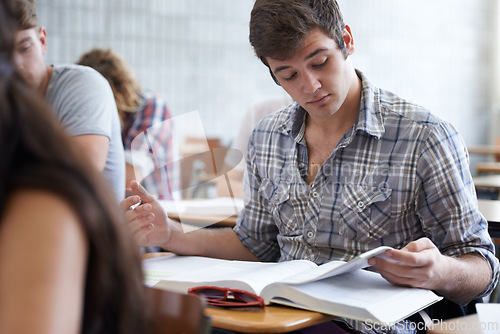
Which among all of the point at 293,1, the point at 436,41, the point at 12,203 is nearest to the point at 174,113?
the point at 436,41

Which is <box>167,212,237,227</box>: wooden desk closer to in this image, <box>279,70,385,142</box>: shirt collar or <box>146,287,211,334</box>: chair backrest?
<box>279,70,385,142</box>: shirt collar

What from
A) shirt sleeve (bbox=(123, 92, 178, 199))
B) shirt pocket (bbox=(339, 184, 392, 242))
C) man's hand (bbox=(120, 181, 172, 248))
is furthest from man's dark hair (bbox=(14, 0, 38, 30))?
shirt pocket (bbox=(339, 184, 392, 242))

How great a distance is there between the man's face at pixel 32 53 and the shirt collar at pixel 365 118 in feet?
2.65

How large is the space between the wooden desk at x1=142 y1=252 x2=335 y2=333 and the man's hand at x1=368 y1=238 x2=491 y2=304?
0.59ft

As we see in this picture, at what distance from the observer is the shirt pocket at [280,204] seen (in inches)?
64.1

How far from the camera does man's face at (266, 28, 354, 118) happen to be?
1.51 metres

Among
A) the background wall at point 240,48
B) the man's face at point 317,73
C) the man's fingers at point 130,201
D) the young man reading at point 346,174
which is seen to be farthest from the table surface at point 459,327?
the background wall at point 240,48

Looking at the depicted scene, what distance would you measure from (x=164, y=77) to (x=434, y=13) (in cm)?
365

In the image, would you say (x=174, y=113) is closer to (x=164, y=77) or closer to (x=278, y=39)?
(x=164, y=77)

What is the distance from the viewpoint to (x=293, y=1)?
151 cm

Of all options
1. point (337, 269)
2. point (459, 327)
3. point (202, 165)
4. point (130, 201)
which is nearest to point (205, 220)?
point (202, 165)

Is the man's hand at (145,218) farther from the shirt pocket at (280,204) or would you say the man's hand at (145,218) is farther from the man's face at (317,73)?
the man's face at (317,73)

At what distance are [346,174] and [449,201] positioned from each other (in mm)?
271

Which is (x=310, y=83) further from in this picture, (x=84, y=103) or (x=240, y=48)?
(x=240, y=48)
